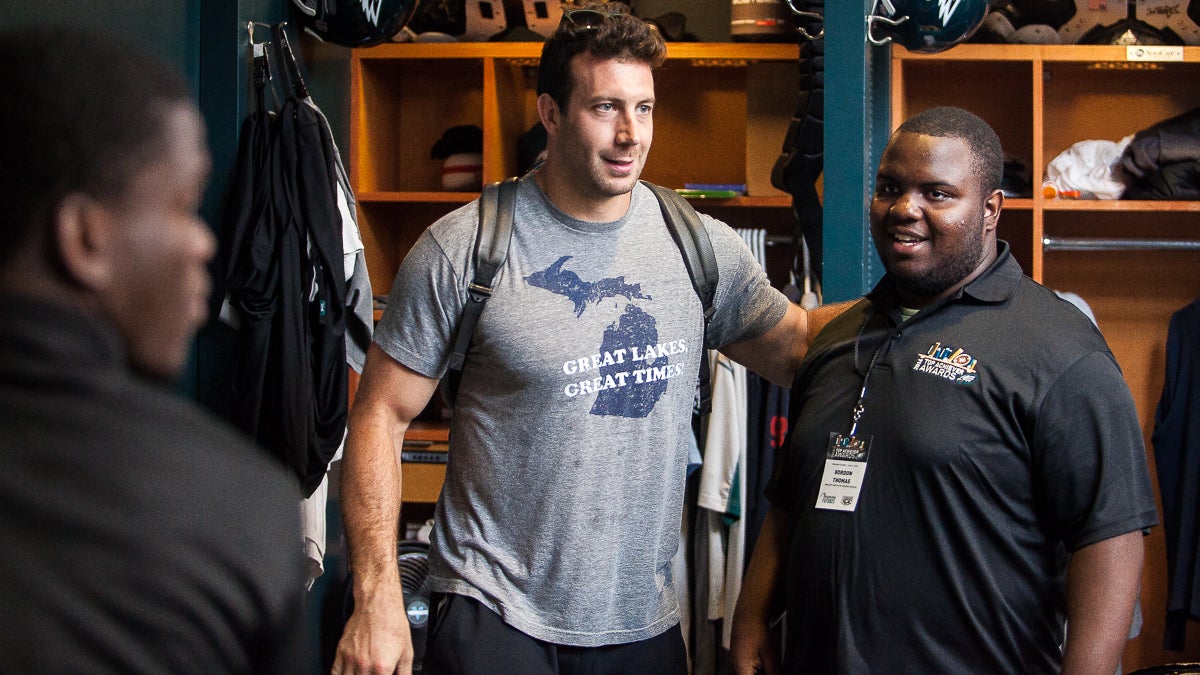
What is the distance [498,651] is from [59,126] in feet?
4.64

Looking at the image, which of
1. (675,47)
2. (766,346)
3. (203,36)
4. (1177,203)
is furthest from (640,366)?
(1177,203)

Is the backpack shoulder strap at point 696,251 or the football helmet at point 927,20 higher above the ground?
the football helmet at point 927,20

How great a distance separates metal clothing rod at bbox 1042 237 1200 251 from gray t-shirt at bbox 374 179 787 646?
2.54 metres

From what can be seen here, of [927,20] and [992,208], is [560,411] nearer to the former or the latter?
[992,208]

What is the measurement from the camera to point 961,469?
1810 mm

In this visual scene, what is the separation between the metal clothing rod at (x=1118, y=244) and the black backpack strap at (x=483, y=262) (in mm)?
2728

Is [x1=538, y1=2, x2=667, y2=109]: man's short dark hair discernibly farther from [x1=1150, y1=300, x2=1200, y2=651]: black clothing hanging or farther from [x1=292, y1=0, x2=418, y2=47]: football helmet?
[x1=1150, y1=300, x2=1200, y2=651]: black clothing hanging

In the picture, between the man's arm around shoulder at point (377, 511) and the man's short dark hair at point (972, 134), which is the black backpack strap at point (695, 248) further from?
the man's arm around shoulder at point (377, 511)

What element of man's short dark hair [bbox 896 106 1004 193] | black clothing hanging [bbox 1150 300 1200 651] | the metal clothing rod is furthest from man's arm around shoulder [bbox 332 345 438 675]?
black clothing hanging [bbox 1150 300 1200 651]

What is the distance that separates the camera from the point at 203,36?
3408 mm

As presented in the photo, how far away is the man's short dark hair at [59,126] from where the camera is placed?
0.72m

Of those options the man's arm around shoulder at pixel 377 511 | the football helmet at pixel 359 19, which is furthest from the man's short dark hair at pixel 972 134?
the football helmet at pixel 359 19

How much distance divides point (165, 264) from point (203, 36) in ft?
9.51

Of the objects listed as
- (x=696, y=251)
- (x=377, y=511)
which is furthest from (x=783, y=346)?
(x=377, y=511)
